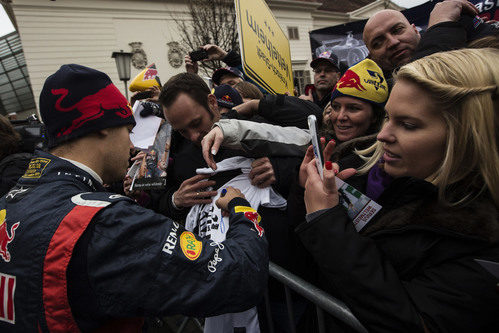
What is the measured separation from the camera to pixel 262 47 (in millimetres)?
2248

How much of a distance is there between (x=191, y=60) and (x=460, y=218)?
10.7 feet

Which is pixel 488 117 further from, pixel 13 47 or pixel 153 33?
pixel 13 47

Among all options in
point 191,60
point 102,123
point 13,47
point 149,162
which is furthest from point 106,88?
point 13,47

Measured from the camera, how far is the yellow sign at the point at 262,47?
6.37 feet

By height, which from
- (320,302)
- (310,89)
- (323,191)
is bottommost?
(320,302)

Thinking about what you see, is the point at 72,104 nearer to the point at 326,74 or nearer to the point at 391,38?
the point at 391,38

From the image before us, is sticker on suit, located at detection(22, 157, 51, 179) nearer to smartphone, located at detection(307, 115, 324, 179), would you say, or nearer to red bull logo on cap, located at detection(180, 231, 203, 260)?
red bull logo on cap, located at detection(180, 231, 203, 260)

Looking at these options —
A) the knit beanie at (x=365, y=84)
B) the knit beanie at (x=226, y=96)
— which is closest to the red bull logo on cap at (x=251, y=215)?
the knit beanie at (x=365, y=84)

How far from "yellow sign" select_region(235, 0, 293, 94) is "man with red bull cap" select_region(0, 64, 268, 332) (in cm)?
131

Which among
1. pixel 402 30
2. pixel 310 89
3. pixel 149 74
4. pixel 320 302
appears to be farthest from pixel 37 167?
pixel 310 89

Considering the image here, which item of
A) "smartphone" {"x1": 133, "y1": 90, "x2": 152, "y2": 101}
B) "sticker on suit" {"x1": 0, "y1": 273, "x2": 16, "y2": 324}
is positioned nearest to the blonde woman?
"sticker on suit" {"x1": 0, "y1": 273, "x2": 16, "y2": 324}

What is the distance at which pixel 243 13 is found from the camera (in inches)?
77.2

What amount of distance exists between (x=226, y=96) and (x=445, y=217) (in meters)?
2.01

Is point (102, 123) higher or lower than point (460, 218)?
higher
